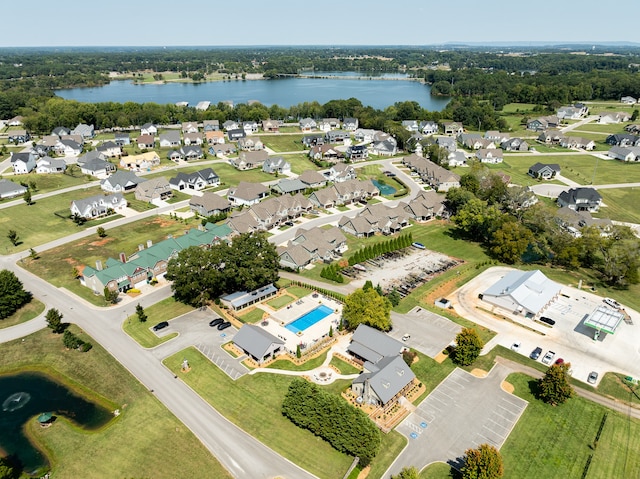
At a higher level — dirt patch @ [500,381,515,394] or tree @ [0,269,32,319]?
tree @ [0,269,32,319]

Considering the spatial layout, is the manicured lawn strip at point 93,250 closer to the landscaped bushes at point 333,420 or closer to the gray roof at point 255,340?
the gray roof at point 255,340

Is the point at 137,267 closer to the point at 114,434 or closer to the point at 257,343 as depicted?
the point at 257,343

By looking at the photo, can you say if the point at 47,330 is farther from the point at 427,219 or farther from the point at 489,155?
the point at 489,155

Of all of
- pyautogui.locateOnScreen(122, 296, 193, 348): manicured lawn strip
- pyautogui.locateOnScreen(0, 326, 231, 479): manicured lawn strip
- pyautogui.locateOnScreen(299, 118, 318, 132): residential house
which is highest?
pyautogui.locateOnScreen(299, 118, 318, 132): residential house

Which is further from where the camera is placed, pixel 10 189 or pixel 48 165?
pixel 48 165

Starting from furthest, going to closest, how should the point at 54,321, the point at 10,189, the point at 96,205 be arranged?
the point at 10,189, the point at 96,205, the point at 54,321

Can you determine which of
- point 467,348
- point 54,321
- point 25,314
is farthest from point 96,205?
point 467,348

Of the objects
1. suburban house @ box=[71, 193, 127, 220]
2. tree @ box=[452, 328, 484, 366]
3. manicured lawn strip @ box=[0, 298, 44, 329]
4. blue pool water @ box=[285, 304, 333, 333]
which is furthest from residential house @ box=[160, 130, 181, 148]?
tree @ box=[452, 328, 484, 366]

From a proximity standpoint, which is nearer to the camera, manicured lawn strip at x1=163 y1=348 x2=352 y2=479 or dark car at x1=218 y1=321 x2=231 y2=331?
manicured lawn strip at x1=163 y1=348 x2=352 y2=479

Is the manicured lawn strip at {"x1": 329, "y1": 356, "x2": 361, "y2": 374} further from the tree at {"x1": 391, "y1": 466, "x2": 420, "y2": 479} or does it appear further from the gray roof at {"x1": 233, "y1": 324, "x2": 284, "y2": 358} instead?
the tree at {"x1": 391, "y1": 466, "x2": 420, "y2": 479}
